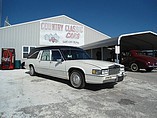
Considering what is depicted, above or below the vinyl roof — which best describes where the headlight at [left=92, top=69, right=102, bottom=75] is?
below

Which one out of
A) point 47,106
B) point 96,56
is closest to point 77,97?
point 47,106

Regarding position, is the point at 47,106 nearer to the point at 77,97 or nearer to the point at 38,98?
the point at 38,98

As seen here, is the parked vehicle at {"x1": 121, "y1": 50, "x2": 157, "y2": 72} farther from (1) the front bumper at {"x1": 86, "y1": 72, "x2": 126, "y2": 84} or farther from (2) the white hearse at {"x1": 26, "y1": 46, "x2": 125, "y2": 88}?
(1) the front bumper at {"x1": 86, "y1": 72, "x2": 126, "y2": 84}

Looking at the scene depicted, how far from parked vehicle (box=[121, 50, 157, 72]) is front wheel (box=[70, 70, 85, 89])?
7320mm

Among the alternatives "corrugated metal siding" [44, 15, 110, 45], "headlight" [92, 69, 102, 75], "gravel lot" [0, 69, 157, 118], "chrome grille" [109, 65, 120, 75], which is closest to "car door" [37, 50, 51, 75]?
"gravel lot" [0, 69, 157, 118]

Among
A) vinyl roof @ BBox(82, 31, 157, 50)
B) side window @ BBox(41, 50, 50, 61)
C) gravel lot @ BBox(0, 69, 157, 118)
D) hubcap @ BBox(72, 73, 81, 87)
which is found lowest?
gravel lot @ BBox(0, 69, 157, 118)

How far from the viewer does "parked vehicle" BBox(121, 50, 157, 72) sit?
32.5ft

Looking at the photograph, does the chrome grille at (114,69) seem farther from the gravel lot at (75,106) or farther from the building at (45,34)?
the building at (45,34)

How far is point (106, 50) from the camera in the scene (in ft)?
60.9

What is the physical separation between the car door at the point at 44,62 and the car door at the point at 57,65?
333 mm

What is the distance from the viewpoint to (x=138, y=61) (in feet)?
34.1

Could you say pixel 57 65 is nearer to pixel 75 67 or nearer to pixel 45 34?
pixel 75 67

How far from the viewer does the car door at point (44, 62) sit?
621 cm

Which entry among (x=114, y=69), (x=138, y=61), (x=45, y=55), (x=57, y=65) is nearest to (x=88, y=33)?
(x=138, y=61)
